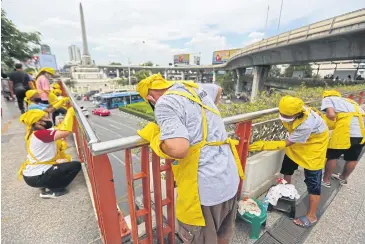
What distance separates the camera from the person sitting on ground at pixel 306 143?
1.97m

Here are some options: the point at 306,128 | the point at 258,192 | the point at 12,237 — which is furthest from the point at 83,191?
the point at 306,128

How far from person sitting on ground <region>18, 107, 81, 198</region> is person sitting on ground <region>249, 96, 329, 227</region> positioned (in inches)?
89.3

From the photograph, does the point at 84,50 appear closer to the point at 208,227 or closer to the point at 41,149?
the point at 41,149

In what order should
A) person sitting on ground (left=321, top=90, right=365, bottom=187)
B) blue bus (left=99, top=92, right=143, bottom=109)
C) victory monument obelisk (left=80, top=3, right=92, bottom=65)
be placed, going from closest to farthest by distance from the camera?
person sitting on ground (left=321, top=90, right=365, bottom=187) < blue bus (left=99, top=92, right=143, bottom=109) < victory monument obelisk (left=80, top=3, right=92, bottom=65)

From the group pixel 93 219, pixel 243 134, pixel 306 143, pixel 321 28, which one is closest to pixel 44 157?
pixel 93 219

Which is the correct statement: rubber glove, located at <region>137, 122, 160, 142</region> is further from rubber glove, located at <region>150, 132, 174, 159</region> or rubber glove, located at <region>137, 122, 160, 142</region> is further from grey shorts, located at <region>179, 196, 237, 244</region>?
grey shorts, located at <region>179, 196, 237, 244</region>

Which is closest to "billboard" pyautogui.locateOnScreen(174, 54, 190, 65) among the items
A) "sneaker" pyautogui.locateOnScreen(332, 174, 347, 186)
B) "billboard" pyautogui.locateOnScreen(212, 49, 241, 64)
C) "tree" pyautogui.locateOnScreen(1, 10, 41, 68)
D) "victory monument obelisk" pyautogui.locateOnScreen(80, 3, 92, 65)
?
"billboard" pyautogui.locateOnScreen(212, 49, 241, 64)

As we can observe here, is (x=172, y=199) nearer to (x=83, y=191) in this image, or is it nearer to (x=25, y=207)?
(x=83, y=191)

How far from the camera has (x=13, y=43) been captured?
8.18 metres

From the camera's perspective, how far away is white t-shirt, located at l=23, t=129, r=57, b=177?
2.22 meters

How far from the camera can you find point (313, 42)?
12609 mm

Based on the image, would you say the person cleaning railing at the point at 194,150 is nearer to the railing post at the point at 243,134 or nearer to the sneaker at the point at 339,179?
the railing post at the point at 243,134

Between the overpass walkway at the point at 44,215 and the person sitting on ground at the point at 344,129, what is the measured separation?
3.14 metres

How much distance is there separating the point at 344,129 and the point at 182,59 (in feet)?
268
